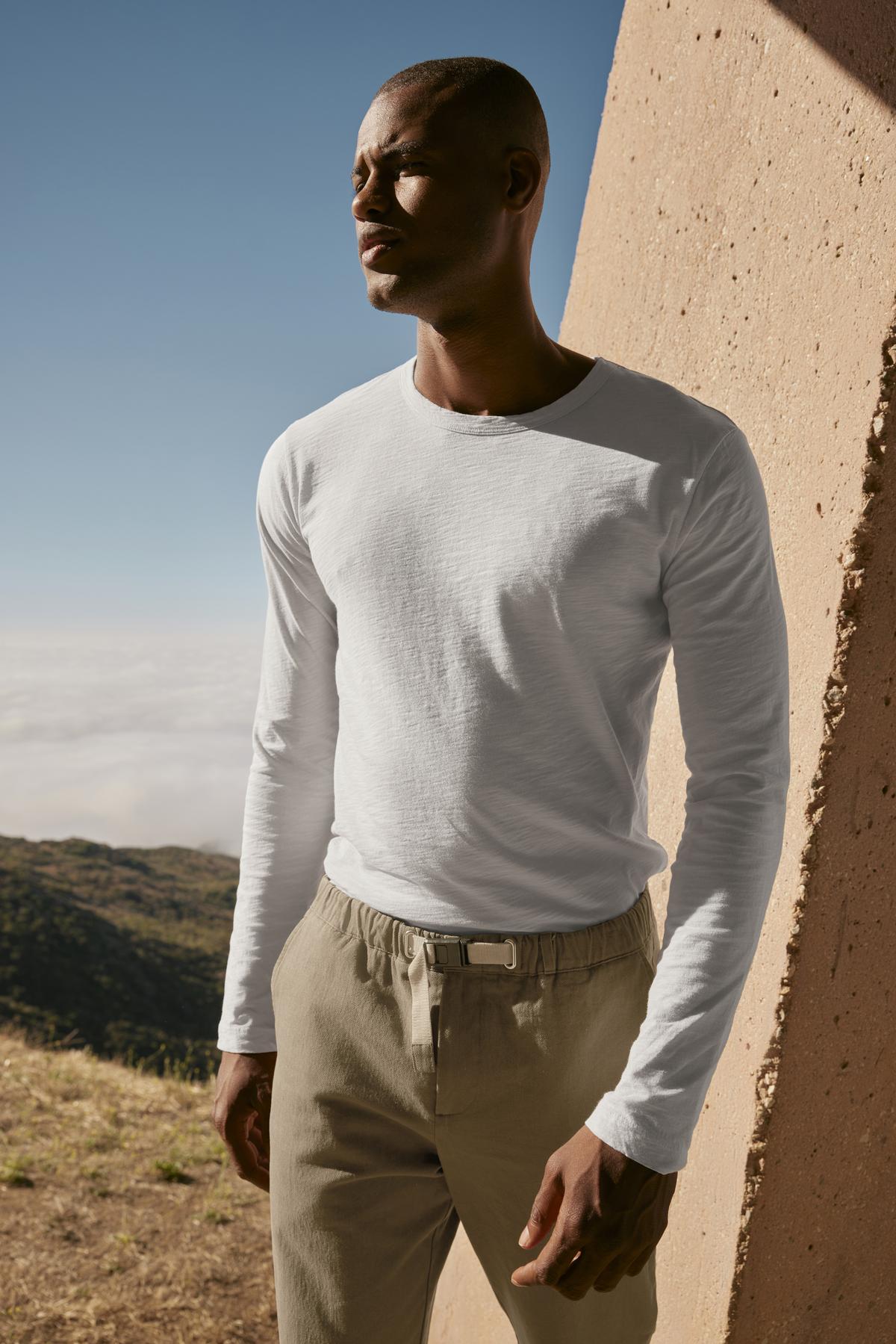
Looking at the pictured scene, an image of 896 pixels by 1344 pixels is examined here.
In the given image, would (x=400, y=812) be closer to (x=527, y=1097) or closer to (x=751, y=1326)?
(x=527, y=1097)

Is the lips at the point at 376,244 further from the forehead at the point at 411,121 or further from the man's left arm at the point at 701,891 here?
the man's left arm at the point at 701,891

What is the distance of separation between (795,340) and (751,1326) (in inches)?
52.8

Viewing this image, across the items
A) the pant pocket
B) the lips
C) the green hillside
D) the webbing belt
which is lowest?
the green hillside

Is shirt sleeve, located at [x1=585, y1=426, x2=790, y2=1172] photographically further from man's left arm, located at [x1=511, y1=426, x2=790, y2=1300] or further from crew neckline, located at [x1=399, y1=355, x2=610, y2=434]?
crew neckline, located at [x1=399, y1=355, x2=610, y2=434]

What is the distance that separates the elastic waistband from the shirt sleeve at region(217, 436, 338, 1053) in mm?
170

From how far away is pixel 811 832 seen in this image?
1311 millimetres

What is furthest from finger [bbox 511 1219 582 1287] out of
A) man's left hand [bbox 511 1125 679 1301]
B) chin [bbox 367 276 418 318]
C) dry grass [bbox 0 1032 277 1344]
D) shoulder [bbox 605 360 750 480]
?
dry grass [bbox 0 1032 277 1344]

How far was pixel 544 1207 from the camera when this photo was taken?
100 centimetres

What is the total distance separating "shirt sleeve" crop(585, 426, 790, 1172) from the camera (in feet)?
3.27

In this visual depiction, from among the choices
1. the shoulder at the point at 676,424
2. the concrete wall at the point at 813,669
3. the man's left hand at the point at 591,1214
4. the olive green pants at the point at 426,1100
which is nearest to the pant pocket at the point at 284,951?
the olive green pants at the point at 426,1100

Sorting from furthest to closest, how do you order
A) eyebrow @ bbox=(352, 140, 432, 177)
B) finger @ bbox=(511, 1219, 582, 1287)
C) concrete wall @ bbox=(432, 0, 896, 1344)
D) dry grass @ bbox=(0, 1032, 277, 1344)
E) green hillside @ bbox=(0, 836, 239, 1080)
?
green hillside @ bbox=(0, 836, 239, 1080) → dry grass @ bbox=(0, 1032, 277, 1344) → concrete wall @ bbox=(432, 0, 896, 1344) → eyebrow @ bbox=(352, 140, 432, 177) → finger @ bbox=(511, 1219, 582, 1287)

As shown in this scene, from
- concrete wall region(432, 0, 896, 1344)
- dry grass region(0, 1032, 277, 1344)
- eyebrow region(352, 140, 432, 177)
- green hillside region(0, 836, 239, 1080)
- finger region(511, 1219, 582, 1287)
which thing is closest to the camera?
finger region(511, 1219, 582, 1287)

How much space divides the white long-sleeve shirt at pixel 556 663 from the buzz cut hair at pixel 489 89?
274 millimetres

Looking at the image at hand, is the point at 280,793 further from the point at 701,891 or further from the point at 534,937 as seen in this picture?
the point at 701,891
